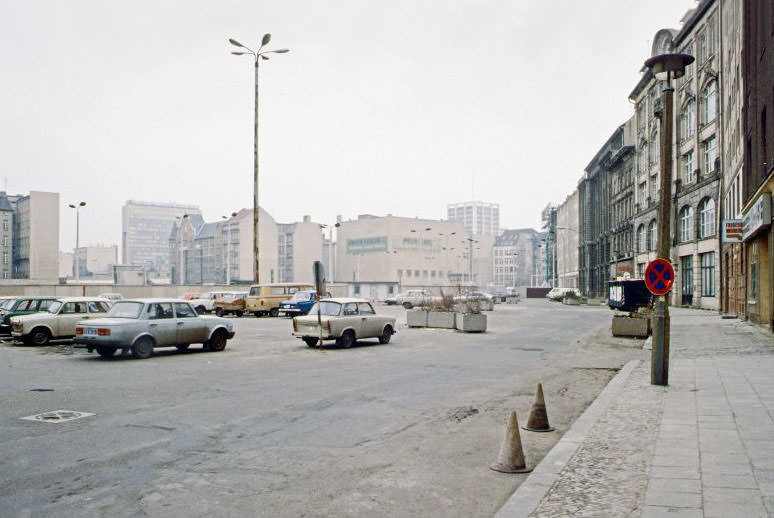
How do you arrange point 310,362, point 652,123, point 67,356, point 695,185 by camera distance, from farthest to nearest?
point 652,123 < point 695,185 < point 67,356 < point 310,362

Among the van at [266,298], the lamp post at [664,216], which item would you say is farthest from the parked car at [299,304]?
the lamp post at [664,216]

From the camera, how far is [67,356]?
17172mm

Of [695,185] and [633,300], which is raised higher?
[695,185]

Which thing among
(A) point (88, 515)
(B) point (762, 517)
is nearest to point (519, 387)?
(B) point (762, 517)

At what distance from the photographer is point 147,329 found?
1669 cm

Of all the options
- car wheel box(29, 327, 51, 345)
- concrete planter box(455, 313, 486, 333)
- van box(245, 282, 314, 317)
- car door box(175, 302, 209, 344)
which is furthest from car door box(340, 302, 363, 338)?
van box(245, 282, 314, 317)

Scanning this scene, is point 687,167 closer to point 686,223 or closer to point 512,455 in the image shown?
point 686,223

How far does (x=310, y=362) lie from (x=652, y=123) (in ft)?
178

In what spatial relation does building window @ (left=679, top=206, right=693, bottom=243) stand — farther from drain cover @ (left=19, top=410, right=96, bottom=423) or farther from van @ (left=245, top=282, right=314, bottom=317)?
drain cover @ (left=19, top=410, right=96, bottom=423)

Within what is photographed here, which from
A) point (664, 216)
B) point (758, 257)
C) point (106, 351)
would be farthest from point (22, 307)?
point (758, 257)

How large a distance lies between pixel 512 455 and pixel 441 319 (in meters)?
21.8

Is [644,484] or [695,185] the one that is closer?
[644,484]

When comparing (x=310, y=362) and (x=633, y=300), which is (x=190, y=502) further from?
(x=633, y=300)

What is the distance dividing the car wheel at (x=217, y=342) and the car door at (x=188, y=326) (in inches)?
10.4
